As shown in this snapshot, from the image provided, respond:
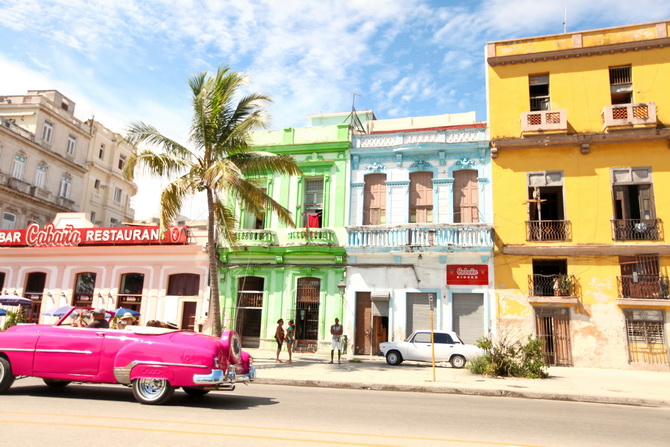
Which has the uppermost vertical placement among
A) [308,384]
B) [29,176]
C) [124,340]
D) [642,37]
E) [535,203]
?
[642,37]

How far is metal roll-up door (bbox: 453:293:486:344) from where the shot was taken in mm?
19694

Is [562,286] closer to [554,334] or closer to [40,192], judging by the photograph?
[554,334]

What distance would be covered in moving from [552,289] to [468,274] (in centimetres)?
328

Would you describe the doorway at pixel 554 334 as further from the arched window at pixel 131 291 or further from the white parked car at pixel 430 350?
the arched window at pixel 131 291

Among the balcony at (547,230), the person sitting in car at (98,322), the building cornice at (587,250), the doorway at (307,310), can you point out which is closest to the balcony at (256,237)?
the doorway at (307,310)

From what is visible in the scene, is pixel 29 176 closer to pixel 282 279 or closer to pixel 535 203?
pixel 282 279

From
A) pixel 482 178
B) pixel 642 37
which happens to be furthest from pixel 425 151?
pixel 642 37

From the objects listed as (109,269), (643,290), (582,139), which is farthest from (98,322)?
(582,139)

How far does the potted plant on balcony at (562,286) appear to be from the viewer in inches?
752

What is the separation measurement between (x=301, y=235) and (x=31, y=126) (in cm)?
2685

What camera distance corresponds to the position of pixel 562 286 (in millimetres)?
19188

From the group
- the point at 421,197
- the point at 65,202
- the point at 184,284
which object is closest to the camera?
the point at 421,197

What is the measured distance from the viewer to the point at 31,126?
36719 millimetres

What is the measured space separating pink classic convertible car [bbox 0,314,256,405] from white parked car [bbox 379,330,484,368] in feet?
33.0
